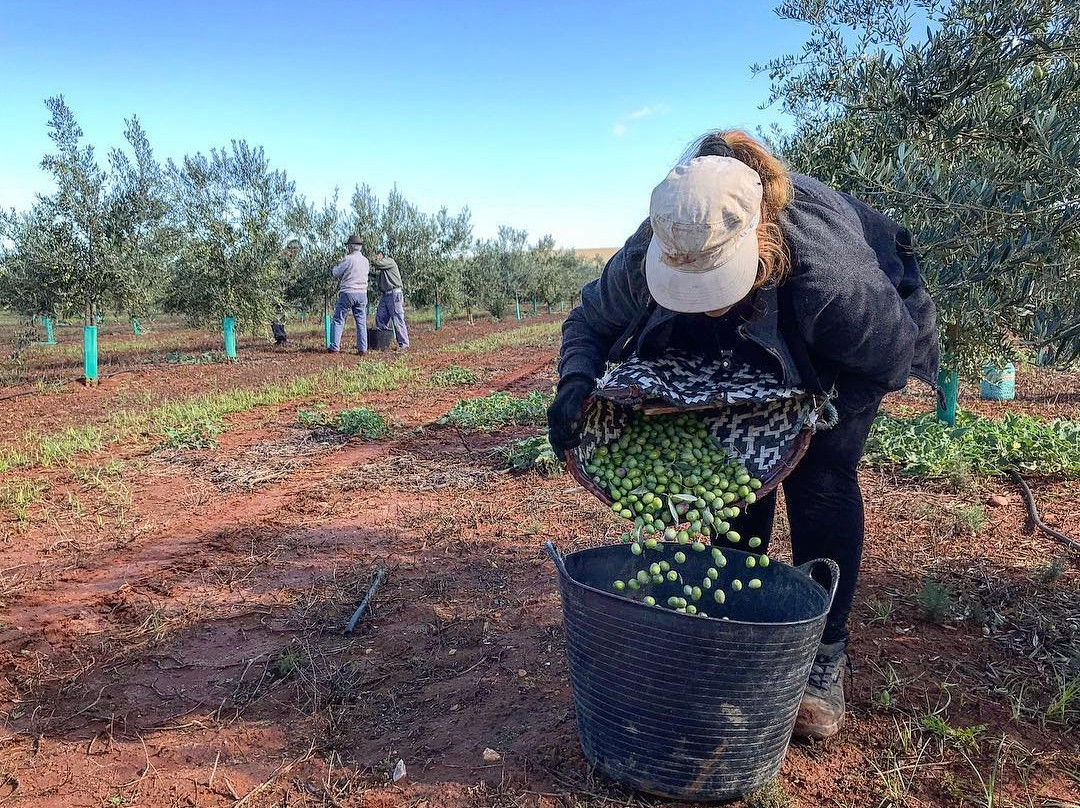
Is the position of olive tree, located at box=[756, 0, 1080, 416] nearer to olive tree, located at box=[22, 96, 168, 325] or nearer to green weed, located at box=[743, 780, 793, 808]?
green weed, located at box=[743, 780, 793, 808]

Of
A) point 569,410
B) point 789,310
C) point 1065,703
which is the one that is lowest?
point 1065,703

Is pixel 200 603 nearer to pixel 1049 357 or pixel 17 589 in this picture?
pixel 17 589

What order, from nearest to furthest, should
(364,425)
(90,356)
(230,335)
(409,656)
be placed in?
(409,656) < (364,425) < (90,356) < (230,335)

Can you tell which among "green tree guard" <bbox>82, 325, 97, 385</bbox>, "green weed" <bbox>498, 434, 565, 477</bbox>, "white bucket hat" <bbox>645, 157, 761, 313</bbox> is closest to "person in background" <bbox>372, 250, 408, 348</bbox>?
"green tree guard" <bbox>82, 325, 97, 385</bbox>

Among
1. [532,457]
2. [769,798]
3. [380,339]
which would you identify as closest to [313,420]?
[532,457]

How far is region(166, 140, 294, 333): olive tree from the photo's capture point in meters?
14.7

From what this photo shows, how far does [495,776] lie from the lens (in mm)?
2361

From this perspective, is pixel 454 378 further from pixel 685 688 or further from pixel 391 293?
pixel 685 688

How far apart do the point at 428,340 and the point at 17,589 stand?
16591 millimetres

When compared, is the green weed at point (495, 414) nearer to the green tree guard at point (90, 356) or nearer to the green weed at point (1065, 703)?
the green weed at point (1065, 703)

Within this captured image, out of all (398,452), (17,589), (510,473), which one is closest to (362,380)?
(398,452)

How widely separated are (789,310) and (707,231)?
44 centimetres

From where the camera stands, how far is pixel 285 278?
52.9 ft

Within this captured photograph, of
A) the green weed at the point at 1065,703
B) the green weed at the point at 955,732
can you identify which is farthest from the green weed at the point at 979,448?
the green weed at the point at 955,732
